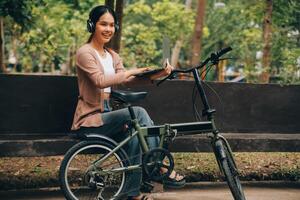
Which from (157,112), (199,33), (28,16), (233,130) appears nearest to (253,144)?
(233,130)

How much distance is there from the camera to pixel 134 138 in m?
4.48

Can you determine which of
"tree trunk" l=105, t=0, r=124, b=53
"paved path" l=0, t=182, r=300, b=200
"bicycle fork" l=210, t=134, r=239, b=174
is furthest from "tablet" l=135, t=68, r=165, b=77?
"tree trunk" l=105, t=0, r=124, b=53

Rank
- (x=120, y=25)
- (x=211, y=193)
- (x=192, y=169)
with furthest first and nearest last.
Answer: (x=120, y=25)
(x=192, y=169)
(x=211, y=193)

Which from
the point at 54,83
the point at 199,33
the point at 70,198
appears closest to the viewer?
the point at 70,198

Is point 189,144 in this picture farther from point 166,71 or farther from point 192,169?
point 166,71

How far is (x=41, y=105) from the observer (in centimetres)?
542

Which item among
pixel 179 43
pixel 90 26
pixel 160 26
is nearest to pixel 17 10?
pixel 90 26

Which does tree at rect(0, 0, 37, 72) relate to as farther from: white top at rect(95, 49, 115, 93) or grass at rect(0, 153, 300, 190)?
white top at rect(95, 49, 115, 93)

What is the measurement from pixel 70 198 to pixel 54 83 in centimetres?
147

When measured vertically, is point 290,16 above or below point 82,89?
above

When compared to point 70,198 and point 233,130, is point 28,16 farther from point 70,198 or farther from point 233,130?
point 70,198

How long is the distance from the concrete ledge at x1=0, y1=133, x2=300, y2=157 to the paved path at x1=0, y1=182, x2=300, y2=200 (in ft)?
1.45

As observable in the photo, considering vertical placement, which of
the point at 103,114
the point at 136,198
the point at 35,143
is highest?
the point at 103,114

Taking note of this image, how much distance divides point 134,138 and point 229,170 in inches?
33.6
